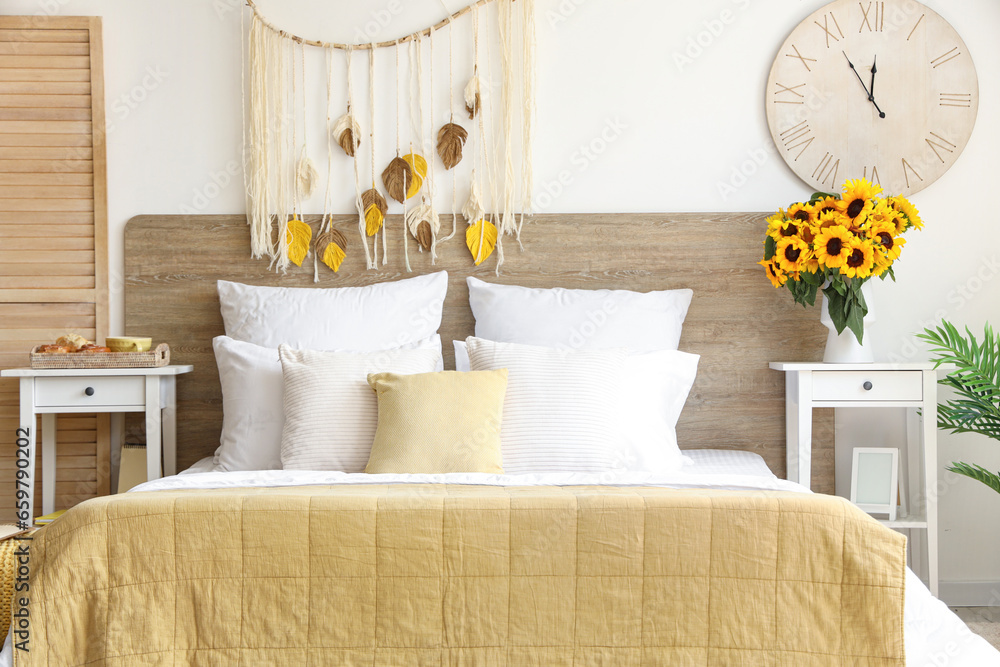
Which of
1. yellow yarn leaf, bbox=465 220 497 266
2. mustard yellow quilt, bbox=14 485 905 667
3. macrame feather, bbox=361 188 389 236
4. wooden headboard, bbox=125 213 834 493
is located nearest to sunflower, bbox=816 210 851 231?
wooden headboard, bbox=125 213 834 493

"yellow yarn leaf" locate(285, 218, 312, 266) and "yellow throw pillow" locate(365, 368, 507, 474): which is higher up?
"yellow yarn leaf" locate(285, 218, 312, 266)

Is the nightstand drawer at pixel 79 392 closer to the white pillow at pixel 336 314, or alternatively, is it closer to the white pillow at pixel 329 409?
the white pillow at pixel 336 314

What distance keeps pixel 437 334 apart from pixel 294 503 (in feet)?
4.03

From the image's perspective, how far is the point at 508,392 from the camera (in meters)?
1.96

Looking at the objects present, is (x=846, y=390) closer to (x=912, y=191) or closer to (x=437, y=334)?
(x=912, y=191)

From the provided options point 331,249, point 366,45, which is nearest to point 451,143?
point 366,45

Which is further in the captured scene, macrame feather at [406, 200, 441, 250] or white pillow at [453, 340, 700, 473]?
macrame feather at [406, 200, 441, 250]

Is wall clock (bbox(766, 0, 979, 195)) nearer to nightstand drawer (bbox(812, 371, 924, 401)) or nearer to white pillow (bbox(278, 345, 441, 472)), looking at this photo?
nightstand drawer (bbox(812, 371, 924, 401))

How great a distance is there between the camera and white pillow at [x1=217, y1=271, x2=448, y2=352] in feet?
7.45

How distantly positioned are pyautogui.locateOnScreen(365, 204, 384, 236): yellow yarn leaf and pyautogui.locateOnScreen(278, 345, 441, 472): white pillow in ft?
1.98

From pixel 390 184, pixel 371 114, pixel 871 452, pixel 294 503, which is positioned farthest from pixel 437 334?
pixel 871 452

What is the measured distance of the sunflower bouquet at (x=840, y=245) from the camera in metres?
2.13

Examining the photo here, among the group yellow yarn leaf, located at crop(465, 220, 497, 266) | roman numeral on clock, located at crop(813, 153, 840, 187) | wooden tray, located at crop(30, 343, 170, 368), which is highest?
roman numeral on clock, located at crop(813, 153, 840, 187)

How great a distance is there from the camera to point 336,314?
2.30 meters
